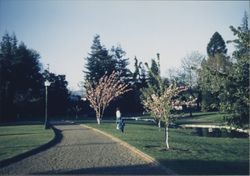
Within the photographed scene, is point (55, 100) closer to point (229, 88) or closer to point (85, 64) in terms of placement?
point (85, 64)

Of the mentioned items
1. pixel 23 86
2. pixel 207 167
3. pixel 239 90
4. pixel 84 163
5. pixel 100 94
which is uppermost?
pixel 23 86

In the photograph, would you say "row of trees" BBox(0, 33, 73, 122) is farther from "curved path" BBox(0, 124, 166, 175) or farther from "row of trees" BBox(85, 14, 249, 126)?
"curved path" BBox(0, 124, 166, 175)

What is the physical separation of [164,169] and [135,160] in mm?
2168

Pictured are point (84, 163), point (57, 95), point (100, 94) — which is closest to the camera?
point (84, 163)

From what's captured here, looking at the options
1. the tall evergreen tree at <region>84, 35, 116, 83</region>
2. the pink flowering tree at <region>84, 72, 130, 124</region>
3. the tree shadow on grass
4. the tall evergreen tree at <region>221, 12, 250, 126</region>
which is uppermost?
the tall evergreen tree at <region>84, 35, 116, 83</region>

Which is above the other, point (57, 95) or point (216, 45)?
point (216, 45)

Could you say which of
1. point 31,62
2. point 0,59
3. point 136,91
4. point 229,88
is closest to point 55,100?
point 31,62

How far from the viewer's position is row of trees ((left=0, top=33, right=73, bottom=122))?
56.2 meters

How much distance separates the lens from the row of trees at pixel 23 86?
56.2 meters

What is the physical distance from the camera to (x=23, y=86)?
60344 mm

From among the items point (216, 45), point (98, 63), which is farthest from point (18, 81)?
point (216, 45)

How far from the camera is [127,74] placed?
76688mm

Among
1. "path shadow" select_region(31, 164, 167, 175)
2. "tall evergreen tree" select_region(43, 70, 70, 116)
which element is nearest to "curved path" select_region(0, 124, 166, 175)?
"path shadow" select_region(31, 164, 167, 175)

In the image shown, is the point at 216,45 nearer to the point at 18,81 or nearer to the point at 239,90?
the point at 18,81
